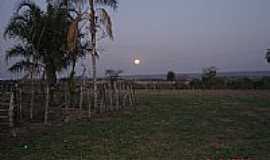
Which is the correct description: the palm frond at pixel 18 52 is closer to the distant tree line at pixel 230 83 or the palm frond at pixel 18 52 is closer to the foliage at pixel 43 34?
the foliage at pixel 43 34

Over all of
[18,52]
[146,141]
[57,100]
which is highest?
[18,52]

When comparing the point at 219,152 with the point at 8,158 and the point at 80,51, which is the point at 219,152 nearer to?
the point at 8,158

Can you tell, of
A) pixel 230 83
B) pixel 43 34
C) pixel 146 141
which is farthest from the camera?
pixel 230 83

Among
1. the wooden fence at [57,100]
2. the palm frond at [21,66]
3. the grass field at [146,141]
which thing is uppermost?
the palm frond at [21,66]

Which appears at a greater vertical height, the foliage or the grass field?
the foliage

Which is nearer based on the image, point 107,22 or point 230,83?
point 107,22

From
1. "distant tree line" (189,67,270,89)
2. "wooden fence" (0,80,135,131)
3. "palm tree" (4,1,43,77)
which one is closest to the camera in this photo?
"wooden fence" (0,80,135,131)

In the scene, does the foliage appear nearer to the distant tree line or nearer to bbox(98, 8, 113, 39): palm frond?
bbox(98, 8, 113, 39): palm frond

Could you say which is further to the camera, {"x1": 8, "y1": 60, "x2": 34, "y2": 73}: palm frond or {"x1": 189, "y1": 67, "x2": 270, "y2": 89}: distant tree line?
{"x1": 189, "y1": 67, "x2": 270, "y2": 89}: distant tree line

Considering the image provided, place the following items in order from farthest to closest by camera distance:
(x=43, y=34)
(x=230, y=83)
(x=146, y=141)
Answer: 1. (x=230, y=83)
2. (x=43, y=34)
3. (x=146, y=141)

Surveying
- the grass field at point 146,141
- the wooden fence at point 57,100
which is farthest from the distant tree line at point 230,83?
the grass field at point 146,141

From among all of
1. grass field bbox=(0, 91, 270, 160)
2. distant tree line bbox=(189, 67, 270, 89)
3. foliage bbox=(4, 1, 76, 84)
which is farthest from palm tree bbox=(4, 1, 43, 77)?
distant tree line bbox=(189, 67, 270, 89)

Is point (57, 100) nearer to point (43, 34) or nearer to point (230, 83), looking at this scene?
point (43, 34)

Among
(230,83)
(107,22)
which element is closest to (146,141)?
(107,22)
